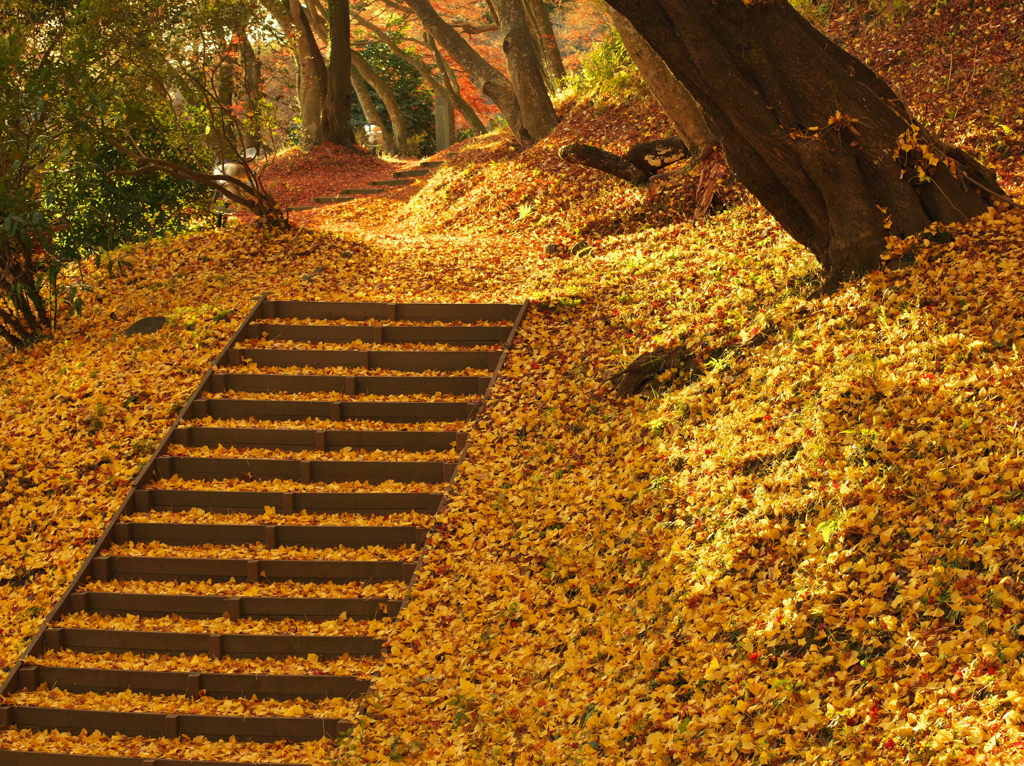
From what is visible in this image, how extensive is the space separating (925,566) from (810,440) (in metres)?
1.51

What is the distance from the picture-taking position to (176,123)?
13.7 m

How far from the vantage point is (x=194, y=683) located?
667 centimetres

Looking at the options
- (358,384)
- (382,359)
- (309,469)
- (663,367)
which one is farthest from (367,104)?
(663,367)

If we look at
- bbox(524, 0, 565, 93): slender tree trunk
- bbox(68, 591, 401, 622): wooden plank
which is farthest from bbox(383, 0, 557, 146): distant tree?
bbox(68, 591, 401, 622): wooden plank

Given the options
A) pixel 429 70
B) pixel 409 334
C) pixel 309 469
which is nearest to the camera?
pixel 309 469

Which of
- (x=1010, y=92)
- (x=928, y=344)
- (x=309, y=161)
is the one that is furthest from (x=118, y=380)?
(x=309, y=161)

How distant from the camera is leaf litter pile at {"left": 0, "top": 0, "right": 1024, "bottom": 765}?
4668 millimetres

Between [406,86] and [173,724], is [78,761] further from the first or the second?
[406,86]

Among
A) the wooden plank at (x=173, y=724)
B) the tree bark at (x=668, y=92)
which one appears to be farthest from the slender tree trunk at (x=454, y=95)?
the wooden plank at (x=173, y=724)

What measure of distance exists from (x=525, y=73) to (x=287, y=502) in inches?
461

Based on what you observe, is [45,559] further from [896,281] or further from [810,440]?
[896,281]

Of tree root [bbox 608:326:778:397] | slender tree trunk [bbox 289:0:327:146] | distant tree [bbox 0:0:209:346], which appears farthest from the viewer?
slender tree trunk [bbox 289:0:327:146]

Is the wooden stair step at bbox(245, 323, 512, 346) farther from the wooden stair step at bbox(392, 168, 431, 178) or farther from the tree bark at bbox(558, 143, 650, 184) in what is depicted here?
the wooden stair step at bbox(392, 168, 431, 178)

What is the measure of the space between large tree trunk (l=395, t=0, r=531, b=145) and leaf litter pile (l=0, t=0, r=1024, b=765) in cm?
692
